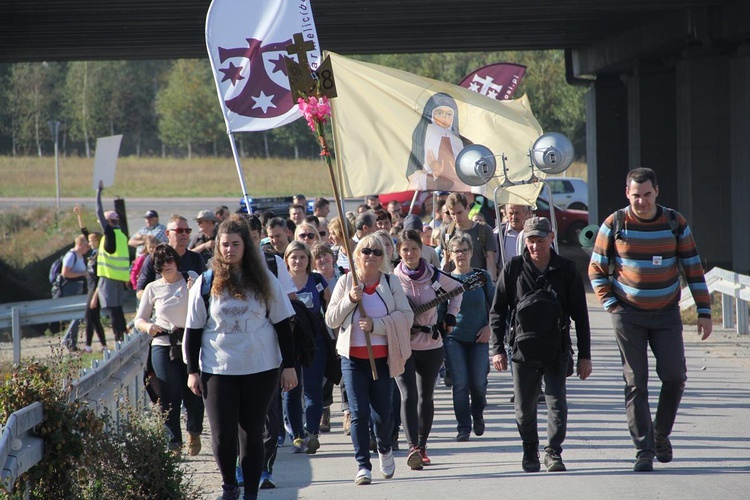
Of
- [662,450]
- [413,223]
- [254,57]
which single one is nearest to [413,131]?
[413,223]

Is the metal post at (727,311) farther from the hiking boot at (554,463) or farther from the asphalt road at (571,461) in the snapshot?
the hiking boot at (554,463)

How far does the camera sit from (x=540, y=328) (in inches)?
302

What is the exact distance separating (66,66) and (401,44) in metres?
65.4

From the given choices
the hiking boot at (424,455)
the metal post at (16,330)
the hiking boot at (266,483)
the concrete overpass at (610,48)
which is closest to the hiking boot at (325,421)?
the hiking boot at (424,455)

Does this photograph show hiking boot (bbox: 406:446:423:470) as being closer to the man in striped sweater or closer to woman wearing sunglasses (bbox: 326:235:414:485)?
woman wearing sunglasses (bbox: 326:235:414:485)

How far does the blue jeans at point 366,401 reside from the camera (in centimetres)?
787

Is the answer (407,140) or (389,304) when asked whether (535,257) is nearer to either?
(389,304)

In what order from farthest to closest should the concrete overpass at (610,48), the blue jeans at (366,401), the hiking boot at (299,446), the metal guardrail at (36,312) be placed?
1. the concrete overpass at (610,48)
2. the metal guardrail at (36,312)
3. the hiking boot at (299,446)
4. the blue jeans at (366,401)

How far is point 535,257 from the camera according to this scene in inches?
306

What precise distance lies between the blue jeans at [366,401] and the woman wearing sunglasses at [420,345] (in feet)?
1.10

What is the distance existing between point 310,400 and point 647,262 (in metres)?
3.15

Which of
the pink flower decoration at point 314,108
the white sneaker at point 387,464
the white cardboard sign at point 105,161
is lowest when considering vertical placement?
the white sneaker at point 387,464

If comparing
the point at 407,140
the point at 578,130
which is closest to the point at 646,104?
the point at 407,140

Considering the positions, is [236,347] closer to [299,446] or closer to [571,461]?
[299,446]
